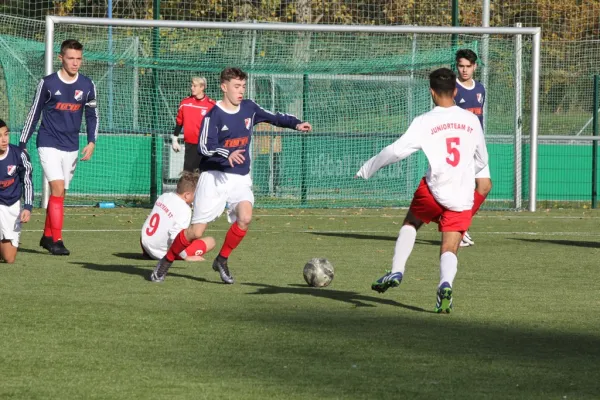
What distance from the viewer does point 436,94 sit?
25.5 ft

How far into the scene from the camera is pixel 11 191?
35.0ft

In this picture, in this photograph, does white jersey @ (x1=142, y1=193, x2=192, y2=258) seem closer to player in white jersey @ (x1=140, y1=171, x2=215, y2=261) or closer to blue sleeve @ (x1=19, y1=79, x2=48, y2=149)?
player in white jersey @ (x1=140, y1=171, x2=215, y2=261)

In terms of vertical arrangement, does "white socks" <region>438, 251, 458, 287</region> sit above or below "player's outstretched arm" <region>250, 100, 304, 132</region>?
below

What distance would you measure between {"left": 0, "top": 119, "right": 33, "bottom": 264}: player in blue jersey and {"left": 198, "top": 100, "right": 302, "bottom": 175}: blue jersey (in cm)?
222

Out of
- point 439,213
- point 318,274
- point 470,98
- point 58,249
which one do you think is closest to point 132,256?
point 58,249

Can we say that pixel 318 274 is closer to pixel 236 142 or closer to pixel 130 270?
pixel 236 142

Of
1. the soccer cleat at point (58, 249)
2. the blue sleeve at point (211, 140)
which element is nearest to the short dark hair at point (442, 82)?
the blue sleeve at point (211, 140)

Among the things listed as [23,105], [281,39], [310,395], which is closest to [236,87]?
[310,395]

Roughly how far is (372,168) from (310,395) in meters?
2.60

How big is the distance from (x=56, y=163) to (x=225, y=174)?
3.11 m

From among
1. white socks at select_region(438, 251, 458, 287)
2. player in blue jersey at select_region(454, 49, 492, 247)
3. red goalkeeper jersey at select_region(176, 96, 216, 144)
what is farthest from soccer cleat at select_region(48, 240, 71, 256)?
red goalkeeper jersey at select_region(176, 96, 216, 144)

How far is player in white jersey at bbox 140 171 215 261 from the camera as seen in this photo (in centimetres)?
1056

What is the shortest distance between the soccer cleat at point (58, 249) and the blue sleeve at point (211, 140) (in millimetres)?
2897

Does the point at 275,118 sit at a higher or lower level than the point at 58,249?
higher
